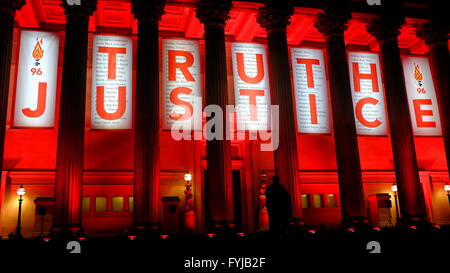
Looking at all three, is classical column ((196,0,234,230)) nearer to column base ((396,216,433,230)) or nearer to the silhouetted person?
the silhouetted person

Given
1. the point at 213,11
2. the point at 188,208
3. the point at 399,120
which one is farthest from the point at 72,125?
the point at 399,120

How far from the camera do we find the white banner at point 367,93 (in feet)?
72.1

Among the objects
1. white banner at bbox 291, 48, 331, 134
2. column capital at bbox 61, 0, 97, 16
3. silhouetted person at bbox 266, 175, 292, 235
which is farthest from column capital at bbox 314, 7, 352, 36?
silhouetted person at bbox 266, 175, 292, 235

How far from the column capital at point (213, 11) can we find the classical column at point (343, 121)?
16.9 feet

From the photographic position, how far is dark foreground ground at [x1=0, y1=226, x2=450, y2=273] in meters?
13.4

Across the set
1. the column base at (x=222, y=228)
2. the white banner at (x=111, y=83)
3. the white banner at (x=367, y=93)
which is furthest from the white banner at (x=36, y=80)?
the white banner at (x=367, y=93)

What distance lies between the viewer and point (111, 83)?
1964 centimetres

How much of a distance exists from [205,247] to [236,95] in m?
8.30

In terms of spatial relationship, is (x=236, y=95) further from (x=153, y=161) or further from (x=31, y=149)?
(x=31, y=149)

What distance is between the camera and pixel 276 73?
20766 millimetres

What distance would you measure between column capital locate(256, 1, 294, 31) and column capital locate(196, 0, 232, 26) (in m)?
1.95

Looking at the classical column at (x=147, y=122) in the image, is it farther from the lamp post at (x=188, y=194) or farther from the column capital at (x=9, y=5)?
the column capital at (x=9, y=5)

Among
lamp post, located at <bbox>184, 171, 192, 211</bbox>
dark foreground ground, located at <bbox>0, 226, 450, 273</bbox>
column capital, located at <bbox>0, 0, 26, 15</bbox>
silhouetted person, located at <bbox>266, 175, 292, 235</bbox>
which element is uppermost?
column capital, located at <bbox>0, 0, 26, 15</bbox>
